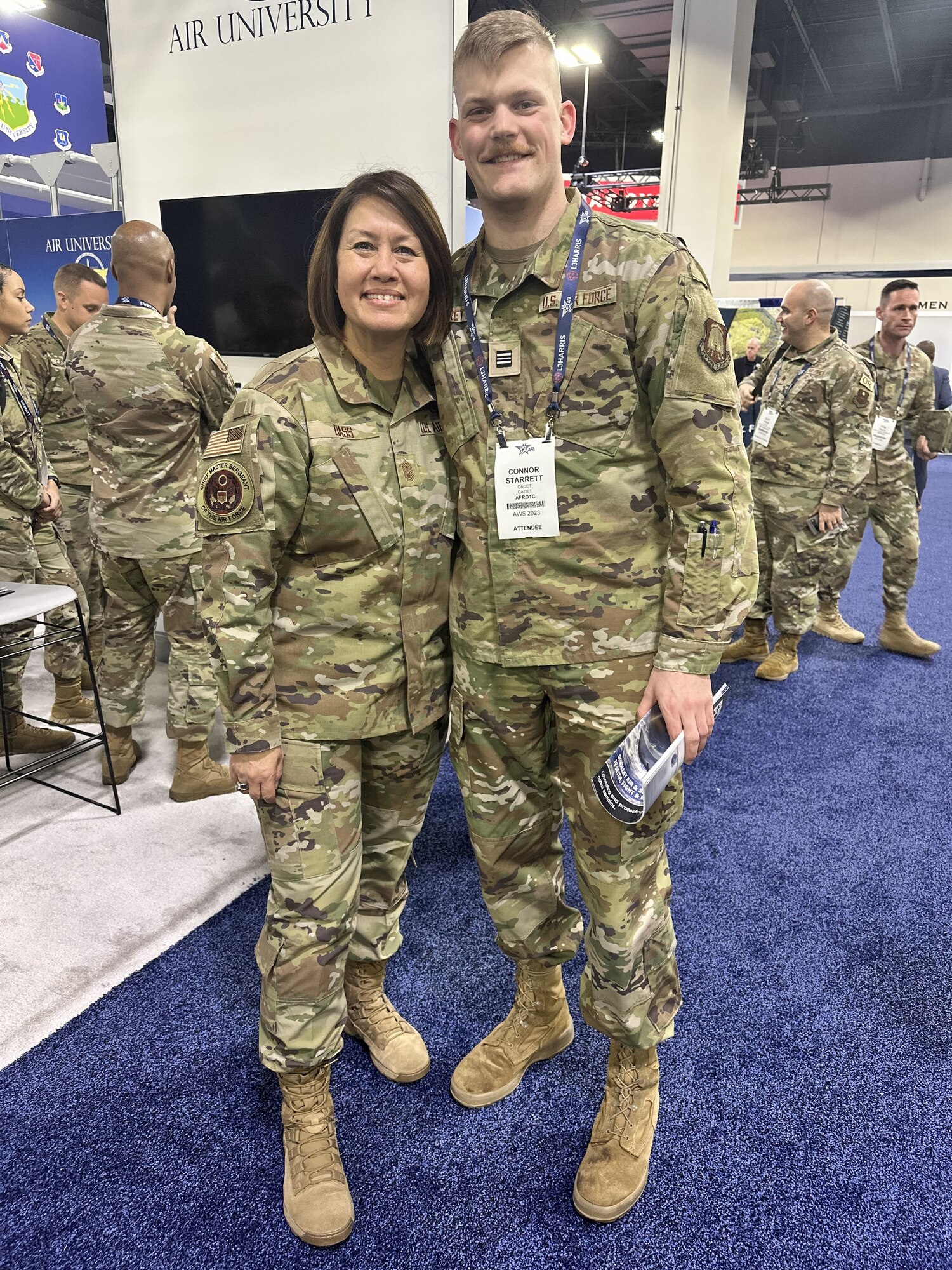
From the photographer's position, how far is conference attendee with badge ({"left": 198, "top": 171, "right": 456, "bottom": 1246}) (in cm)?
130

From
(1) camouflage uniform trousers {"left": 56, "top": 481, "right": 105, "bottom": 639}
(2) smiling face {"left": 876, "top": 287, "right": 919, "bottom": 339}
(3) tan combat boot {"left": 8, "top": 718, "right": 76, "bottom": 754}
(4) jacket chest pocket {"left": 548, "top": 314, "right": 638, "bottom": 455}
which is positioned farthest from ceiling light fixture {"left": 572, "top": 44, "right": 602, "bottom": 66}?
(4) jacket chest pocket {"left": 548, "top": 314, "right": 638, "bottom": 455}

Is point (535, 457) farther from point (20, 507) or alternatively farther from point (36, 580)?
point (36, 580)

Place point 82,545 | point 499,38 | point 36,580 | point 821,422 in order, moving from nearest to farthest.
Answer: point 499,38 → point 36,580 → point 821,422 → point 82,545

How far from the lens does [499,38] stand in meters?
1.19

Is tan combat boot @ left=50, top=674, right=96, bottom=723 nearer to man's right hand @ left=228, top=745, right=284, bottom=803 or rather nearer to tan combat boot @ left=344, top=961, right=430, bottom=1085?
tan combat boot @ left=344, top=961, right=430, bottom=1085

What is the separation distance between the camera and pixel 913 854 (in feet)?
8.64

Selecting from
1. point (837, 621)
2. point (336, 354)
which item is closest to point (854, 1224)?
point (336, 354)

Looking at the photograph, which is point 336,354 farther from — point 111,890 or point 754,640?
point 754,640

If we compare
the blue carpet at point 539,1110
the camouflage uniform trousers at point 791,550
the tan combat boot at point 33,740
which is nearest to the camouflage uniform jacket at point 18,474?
the tan combat boot at point 33,740

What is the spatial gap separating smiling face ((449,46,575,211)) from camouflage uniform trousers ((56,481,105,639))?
335 centimetres

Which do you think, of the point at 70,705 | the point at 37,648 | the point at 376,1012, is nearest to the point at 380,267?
the point at 376,1012

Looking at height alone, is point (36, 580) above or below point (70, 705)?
above

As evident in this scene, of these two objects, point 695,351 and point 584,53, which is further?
point 584,53

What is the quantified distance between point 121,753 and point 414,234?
246cm
